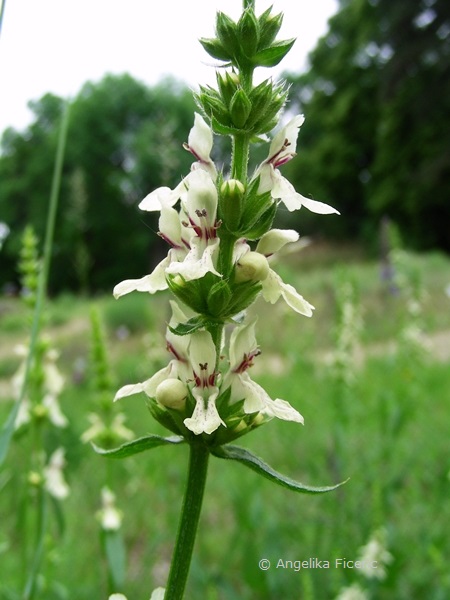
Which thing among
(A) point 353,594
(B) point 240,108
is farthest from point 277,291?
(A) point 353,594

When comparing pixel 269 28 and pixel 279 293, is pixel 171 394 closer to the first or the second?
pixel 279 293

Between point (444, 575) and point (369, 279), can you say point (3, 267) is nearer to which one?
point (369, 279)

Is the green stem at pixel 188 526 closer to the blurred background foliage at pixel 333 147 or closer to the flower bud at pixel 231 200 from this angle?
the flower bud at pixel 231 200

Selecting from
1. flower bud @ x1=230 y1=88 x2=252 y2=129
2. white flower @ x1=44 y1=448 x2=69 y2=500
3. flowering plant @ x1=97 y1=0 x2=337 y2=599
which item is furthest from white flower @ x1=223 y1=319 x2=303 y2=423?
white flower @ x1=44 y1=448 x2=69 y2=500

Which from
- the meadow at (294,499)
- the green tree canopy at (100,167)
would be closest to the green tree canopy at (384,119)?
the green tree canopy at (100,167)

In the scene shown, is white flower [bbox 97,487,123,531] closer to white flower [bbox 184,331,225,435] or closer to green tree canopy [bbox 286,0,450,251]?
white flower [bbox 184,331,225,435]
